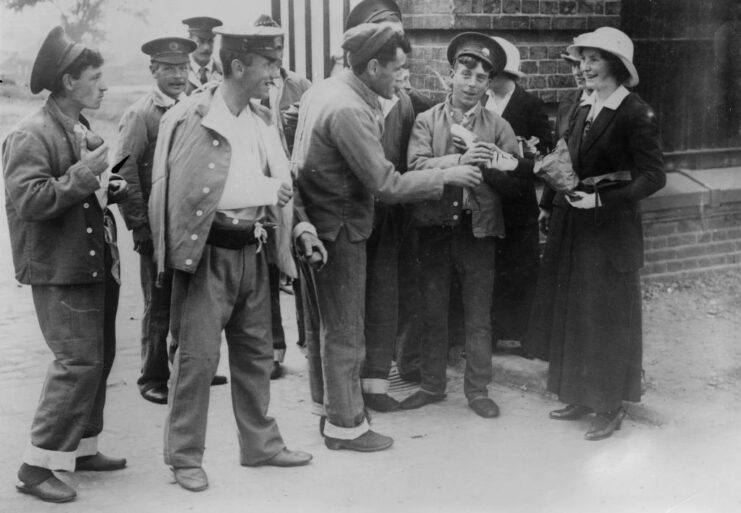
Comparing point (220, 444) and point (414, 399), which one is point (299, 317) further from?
point (220, 444)

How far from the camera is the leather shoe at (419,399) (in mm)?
5660

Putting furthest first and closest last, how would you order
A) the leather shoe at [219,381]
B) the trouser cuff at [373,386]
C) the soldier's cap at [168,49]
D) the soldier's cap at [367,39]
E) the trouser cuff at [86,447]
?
the leather shoe at [219,381] → the soldier's cap at [168,49] → the trouser cuff at [373,386] → the soldier's cap at [367,39] → the trouser cuff at [86,447]

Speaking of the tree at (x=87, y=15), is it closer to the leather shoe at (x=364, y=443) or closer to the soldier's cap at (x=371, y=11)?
the soldier's cap at (x=371, y=11)

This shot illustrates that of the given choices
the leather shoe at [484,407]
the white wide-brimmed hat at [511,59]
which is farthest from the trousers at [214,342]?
the white wide-brimmed hat at [511,59]

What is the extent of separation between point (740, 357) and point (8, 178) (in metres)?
4.44

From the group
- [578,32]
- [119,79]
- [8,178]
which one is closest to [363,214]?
[8,178]

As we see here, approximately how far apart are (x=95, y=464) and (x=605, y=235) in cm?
274

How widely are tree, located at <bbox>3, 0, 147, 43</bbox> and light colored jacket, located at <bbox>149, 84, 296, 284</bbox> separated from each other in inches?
116

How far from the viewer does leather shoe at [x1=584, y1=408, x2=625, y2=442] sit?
16.7ft

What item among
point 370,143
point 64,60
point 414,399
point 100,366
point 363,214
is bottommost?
point 414,399

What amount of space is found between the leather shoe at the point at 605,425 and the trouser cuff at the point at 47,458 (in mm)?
2531

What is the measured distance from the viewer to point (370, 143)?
4730 mm

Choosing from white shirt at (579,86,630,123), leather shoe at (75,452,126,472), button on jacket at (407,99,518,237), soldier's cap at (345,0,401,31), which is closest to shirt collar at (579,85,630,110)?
white shirt at (579,86,630,123)

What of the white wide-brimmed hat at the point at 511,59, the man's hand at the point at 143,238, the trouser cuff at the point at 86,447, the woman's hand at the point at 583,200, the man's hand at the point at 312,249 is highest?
the white wide-brimmed hat at the point at 511,59
